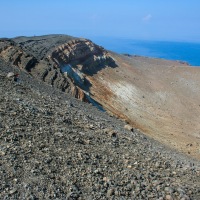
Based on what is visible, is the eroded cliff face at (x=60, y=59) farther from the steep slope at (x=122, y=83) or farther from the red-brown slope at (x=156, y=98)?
the red-brown slope at (x=156, y=98)

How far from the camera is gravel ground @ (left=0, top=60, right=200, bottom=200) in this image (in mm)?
9422

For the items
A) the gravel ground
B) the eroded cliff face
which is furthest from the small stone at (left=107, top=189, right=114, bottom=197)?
the eroded cliff face

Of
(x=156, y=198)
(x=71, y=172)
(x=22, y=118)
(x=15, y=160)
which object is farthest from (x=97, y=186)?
(x=22, y=118)

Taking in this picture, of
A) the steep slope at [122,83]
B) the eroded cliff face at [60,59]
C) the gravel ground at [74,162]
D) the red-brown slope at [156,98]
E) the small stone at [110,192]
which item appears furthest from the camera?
the red-brown slope at [156,98]

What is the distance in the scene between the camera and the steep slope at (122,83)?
86.0 feet

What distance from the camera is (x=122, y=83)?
39.4 meters

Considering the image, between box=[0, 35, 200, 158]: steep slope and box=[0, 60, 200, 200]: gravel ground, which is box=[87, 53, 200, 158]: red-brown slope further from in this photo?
box=[0, 60, 200, 200]: gravel ground

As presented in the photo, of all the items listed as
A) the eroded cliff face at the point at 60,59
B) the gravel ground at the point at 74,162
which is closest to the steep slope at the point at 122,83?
the eroded cliff face at the point at 60,59

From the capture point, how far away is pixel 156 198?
10.1m

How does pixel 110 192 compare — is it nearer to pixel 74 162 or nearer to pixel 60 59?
pixel 74 162

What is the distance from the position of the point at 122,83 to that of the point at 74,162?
2890cm

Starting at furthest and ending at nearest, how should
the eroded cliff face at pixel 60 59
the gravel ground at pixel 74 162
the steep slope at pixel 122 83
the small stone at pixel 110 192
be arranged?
the steep slope at pixel 122 83 < the eroded cliff face at pixel 60 59 < the small stone at pixel 110 192 < the gravel ground at pixel 74 162

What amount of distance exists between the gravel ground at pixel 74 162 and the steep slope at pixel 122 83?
34.1 ft

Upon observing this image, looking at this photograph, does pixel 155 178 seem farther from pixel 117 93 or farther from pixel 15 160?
pixel 117 93
